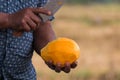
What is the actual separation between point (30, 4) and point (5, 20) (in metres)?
0.39

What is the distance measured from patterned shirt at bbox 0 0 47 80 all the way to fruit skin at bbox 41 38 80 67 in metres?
0.24

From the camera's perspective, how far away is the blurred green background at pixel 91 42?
980cm

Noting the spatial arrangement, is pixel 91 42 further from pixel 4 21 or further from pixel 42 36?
pixel 4 21

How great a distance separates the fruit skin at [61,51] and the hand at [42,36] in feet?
0.95

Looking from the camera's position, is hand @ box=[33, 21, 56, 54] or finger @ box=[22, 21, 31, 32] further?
hand @ box=[33, 21, 56, 54]

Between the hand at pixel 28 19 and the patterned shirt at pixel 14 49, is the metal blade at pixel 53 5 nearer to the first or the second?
the hand at pixel 28 19

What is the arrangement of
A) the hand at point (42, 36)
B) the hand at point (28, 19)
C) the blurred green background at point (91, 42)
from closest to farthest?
the hand at point (28, 19) → the hand at point (42, 36) → the blurred green background at point (91, 42)

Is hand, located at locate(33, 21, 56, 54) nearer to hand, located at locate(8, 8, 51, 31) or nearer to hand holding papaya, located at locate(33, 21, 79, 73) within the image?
hand holding papaya, located at locate(33, 21, 79, 73)

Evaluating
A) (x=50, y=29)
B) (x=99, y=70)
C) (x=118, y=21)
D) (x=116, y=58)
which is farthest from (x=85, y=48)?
(x=50, y=29)

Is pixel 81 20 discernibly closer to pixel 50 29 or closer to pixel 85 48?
pixel 85 48

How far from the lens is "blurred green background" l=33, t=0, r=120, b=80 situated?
980 cm

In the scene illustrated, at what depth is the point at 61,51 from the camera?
179 inches

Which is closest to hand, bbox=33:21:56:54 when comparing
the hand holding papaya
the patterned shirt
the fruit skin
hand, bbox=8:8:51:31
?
the patterned shirt

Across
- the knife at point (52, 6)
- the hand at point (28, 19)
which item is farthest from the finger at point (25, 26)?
the knife at point (52, 6)
